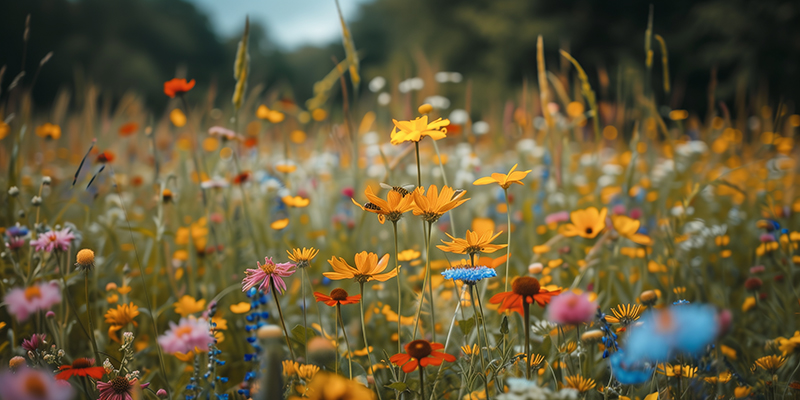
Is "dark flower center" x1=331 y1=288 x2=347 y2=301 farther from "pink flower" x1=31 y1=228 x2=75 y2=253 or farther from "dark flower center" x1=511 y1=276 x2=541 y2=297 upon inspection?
"pink flower" x1=31 y1=228 x2=75 y2=253

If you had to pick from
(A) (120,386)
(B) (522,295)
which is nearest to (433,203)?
(B) (522,295)

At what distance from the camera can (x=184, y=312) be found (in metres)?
0.84

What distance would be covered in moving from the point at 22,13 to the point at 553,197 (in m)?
A: 15.9

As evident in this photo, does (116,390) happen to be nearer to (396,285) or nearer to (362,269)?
(362,269)

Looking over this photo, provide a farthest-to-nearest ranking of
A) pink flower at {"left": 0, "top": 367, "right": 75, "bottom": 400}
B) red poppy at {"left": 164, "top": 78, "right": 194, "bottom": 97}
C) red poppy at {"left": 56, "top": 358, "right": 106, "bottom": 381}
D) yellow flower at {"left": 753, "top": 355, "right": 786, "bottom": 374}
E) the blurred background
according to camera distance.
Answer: the blurred background, red poppy at {"left": 164, "top": 78, "right": 194, "bottom": 97}, yellow flower at {"left": 753, "top": 355, "right": 786, "bottom": 374}, red poppy at {"left": 56, "top": 358, "right": 106, "bottom": 381}, pink flower at {"left": 0, "top": 367, "right": 75, "bottom": 400}

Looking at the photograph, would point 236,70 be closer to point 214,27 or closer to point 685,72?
point 685,72

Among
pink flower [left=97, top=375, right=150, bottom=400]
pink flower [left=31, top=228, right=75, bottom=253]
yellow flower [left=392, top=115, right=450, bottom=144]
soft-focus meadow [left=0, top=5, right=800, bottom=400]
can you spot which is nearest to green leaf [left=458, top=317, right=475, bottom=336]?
soft-focus meadow [left=0, top=5, right=800, bottom=400]

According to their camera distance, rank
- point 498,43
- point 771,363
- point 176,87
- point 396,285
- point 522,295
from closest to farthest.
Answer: point 522,295 → point 771,363 → point 176,87 → point 396,285 → point 498,43

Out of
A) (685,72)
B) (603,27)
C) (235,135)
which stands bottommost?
(235,135)

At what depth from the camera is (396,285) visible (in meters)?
1.17

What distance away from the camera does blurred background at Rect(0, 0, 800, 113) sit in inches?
253

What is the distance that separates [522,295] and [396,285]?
2.28 feet

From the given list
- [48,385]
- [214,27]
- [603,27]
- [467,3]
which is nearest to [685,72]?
[603,27]

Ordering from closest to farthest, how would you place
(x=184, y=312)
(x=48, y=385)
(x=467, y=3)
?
(x=48, y=385), (x=184, y=312), (x=467, y=3)
